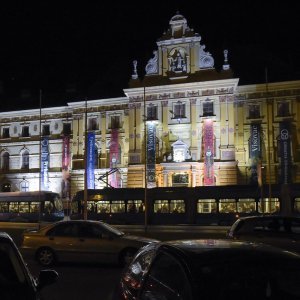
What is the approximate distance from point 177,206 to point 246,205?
4943 mm

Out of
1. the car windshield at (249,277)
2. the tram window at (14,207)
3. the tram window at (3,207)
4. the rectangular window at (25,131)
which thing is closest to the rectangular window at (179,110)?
the tram window at (14,207)

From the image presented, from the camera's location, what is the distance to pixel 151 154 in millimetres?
49562

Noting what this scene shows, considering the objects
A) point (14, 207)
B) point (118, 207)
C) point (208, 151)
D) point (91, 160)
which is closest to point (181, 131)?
point (208, 151)

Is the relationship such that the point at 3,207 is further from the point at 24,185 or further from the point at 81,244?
the point at 81,244

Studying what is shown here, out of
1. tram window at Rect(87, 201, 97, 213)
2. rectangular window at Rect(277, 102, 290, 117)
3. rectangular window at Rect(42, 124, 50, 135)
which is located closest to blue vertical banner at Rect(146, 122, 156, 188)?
tram window at Rect(87, 201, 97, 213)

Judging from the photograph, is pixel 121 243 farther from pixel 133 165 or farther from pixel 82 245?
pixel 133 165

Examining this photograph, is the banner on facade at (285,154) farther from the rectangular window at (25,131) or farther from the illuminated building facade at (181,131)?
the rectangular window at (25,131)

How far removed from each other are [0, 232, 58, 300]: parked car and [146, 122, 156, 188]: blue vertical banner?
4253cm

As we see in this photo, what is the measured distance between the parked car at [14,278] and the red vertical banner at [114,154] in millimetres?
47842

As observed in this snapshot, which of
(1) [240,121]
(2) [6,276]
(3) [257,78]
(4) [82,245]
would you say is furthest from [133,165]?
(2) [6,276]

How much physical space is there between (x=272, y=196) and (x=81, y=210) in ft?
46.9

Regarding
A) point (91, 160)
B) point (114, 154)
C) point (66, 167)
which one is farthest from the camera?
point (66, 167)

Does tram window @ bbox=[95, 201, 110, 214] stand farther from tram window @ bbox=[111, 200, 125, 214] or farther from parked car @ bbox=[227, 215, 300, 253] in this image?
parked car @ bbox=[227, 215, 300, 253]

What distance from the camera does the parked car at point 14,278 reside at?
4694mm
